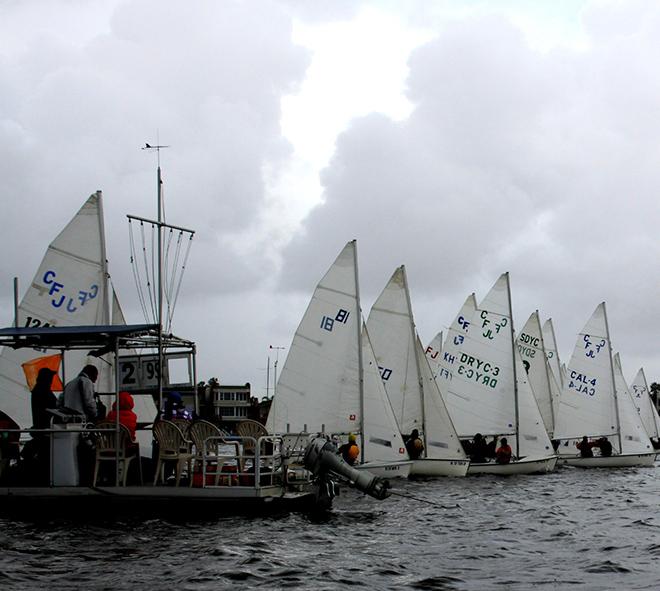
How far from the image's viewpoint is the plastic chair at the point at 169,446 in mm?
18734

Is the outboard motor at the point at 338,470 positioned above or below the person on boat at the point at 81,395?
below

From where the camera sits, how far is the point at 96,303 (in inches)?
1032

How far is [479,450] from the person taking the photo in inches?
1601

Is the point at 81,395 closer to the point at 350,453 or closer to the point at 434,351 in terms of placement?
the point at 350,453

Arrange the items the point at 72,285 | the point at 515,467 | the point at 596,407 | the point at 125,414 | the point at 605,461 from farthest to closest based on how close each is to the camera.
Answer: the point at 596,407 → the point at 605,461 → the point at 515,467 → the point at 72,285 → the point at 125,414

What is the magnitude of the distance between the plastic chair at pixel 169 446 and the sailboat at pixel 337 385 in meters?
13.5

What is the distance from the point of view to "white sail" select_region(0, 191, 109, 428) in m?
25.8

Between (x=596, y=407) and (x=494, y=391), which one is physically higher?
(x=494, y=391)

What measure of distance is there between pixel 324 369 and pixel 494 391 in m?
11.8

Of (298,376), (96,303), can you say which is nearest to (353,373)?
(298,376)

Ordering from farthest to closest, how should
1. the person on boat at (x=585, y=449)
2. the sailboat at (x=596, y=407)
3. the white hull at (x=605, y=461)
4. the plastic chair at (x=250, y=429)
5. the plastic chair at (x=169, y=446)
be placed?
1. the sailboat at (x=596, y=407)
2. the person on boat at (x=585, y=449)
3. the white hull at (x=605, y=461)
4. the plastic chair at (x=250, y=429)
5. the plastic chair at (x=169, y=446)

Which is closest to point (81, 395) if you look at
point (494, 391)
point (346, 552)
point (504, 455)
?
point (346, 552)

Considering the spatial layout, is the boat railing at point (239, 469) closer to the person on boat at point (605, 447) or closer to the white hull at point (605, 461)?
the white hull at point (605, 461)

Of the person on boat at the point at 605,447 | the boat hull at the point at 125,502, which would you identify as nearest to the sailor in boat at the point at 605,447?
the person on boat at the point at 605,447
